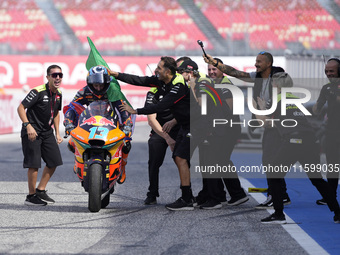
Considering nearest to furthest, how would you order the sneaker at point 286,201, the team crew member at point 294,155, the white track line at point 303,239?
the white track line at point 303,239, the team crew member at point 294,155, the sneaker at point 286,201

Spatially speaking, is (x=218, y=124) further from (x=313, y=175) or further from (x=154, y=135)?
(x=313, y=175)

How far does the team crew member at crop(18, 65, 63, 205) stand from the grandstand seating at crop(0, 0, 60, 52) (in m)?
25.3

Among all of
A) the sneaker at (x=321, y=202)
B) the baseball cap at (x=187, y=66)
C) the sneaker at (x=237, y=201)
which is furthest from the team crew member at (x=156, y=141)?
the sneaker at (x=321, y=202)

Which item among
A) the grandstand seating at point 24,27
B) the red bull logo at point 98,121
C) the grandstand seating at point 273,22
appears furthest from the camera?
the grandstand seating at point 24,27

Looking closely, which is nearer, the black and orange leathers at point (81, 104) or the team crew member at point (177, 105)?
the team crew member at point (177, 105)

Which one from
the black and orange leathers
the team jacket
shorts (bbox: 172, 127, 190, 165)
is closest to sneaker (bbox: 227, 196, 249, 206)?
shorts (bbox: 172, 127, 190, 165)

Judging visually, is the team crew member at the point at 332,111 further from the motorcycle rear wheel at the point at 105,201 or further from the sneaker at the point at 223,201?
the motorcycle rear wheel at the point at 105,201

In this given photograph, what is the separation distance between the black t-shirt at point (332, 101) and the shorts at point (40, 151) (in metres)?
3.39

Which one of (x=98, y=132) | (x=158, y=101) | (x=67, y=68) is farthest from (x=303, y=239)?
(x=67, y=68)

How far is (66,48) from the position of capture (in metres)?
34.0

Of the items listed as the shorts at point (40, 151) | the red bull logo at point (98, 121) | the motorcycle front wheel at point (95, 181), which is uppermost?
the red bull logo at point (98, 121)

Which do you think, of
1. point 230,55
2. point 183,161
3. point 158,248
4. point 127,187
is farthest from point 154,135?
point 230,55

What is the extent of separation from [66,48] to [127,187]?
23904 millimetres

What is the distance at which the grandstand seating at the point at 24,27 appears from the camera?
34.2 meters
